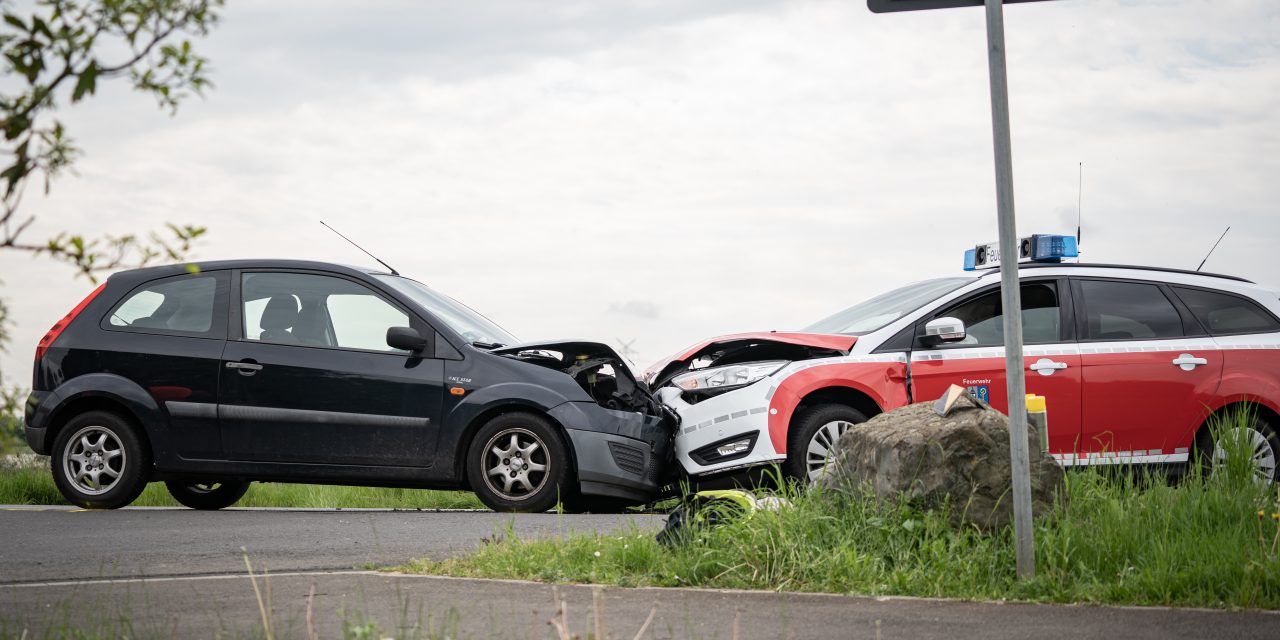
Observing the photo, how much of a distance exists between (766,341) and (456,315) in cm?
244

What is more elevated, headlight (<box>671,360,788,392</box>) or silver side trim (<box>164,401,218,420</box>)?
headlight (<box>671,360,788,392</box>)

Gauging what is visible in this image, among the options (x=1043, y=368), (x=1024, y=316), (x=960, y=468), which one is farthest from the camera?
(x=1024, y=316)

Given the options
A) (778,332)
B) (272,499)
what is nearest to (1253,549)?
(778,332)

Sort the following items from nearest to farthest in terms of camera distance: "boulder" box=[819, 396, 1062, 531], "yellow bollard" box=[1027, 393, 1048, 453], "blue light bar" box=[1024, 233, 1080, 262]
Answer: "boulder" box=[819, 396, 1062, 531] → "yellow bollard" box=[1027, 393, 1048, 453] → "blue light bar" box=[1024, 233, 1080, 262]

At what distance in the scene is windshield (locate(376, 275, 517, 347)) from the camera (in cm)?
A: 945

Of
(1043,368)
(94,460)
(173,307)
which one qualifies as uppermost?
(173,307)

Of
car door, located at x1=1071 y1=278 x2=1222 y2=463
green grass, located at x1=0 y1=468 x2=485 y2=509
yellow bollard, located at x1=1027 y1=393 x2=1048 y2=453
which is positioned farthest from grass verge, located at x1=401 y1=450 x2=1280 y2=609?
green grass, located at x1=0 y1=468 x2=485 y2=509

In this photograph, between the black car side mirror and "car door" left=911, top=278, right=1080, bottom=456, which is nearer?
the black car side mirror

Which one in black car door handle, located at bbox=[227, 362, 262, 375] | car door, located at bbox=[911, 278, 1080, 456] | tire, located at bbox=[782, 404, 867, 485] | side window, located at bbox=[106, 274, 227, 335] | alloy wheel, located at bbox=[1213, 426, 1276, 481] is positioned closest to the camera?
alloy wheel, located at bbox=[1213, 426, 1276, 481]

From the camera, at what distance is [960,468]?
616cm

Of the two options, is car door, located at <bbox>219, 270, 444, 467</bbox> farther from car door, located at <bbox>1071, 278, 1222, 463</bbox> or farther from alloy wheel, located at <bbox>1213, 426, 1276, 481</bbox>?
alloy wheel, located at <bbox>1213, 426, 1276, 481</bbox>

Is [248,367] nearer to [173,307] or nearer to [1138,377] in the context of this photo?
[173,307]

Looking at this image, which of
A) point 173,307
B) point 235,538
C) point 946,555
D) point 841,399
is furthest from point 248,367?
point 946,555

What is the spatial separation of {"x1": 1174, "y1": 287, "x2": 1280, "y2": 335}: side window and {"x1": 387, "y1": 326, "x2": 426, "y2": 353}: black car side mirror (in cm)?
591
